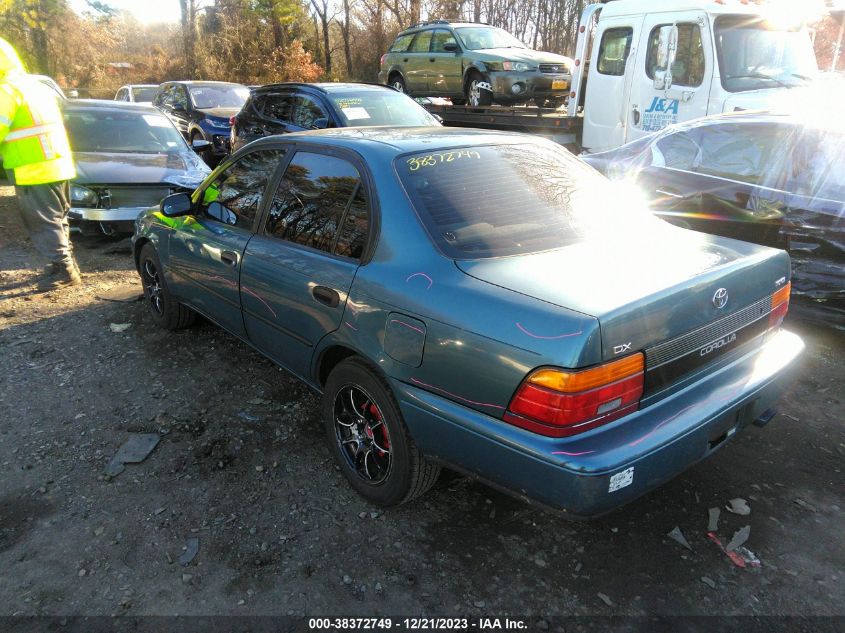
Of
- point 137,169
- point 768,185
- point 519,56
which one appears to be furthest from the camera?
point 519,56

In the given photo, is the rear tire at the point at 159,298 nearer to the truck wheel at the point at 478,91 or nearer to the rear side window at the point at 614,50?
the rear side window at the point at 614,50

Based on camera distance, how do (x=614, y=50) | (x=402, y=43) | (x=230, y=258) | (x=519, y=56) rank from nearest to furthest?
(x=230, y=258) → (x=614, y=50) → (x=519, y=56) → (x=402, y=43)

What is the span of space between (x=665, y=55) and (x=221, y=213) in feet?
21.0

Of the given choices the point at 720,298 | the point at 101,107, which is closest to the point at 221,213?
the point at 720,298

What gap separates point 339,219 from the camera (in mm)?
2965

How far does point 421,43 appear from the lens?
43.4 ft

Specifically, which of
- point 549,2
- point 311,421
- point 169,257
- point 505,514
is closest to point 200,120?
point 169,257

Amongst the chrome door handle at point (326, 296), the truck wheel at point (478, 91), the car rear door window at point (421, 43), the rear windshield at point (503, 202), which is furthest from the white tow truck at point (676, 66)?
the chrome door handle at point (326, 296)

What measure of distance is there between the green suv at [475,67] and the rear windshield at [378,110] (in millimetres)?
3680

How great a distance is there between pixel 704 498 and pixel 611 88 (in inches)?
280

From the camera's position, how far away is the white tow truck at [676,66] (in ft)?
24.1

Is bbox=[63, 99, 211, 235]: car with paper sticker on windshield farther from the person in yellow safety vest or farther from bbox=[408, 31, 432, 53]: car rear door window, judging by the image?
bbox=[408, 31, 432, 53]: car rear door window

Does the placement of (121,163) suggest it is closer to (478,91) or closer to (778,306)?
(478,91)

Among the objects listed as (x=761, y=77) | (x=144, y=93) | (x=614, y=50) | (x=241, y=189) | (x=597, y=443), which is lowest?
(x=597, y=443)
